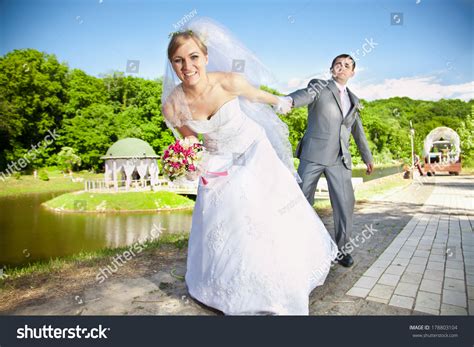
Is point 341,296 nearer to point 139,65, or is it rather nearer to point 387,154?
point 139,65

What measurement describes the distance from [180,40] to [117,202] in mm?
16466

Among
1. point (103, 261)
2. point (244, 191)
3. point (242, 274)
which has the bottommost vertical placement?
point (103, 261)

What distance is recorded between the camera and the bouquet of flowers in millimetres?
2436

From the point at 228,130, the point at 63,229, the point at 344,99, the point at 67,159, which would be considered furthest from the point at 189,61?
the point at 67,159

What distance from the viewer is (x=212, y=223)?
98.7 inches

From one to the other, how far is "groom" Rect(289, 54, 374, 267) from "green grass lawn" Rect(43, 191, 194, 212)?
15.1 metres

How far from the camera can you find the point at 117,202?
1741 centimetres

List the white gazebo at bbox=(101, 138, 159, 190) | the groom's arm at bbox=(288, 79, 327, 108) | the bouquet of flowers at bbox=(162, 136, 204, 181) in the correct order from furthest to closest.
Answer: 1. the white gazebo at bbox=(101, 138, 159, 190)
2. the groom's arm at bbox=(288, 79, 327, 108)
3. the bouquet of flowers at bbox=(162, 136, 204, 181)

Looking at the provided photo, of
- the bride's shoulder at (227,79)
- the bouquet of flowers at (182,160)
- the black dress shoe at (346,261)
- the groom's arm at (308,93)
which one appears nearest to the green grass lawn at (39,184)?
the bouquet of flowers at (182,160)

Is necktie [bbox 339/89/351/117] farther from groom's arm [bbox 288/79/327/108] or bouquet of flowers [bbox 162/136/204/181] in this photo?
bouquet of flowers [bbox 162/136/204/181]

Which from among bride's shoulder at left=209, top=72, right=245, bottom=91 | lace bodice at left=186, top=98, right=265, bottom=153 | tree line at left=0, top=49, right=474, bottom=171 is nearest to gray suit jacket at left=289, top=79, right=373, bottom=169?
lace bodice at left=186, top=98, right=265, bottom=153

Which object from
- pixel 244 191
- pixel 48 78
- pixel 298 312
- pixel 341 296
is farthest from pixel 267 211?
pixel 48 78
